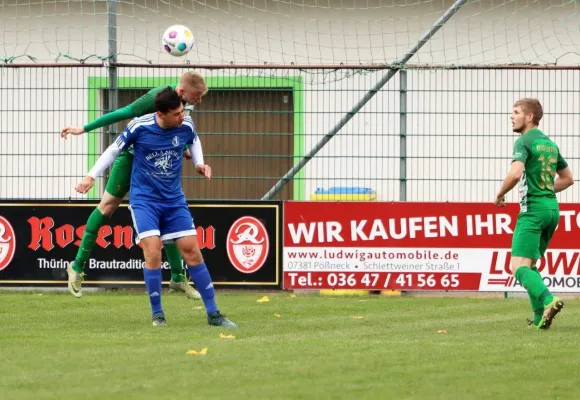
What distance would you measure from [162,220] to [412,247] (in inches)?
177

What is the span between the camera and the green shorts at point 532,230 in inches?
407

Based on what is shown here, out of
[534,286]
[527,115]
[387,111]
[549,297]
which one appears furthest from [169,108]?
[387,111]

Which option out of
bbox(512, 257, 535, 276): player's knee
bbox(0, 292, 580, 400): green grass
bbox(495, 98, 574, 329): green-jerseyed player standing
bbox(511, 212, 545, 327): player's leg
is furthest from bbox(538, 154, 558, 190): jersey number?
bbox(0, 292, 580, 400): green grass

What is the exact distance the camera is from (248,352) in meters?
8.43

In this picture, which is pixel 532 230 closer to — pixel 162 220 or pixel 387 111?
pixel 162 220

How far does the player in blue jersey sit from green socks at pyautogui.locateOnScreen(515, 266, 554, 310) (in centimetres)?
236

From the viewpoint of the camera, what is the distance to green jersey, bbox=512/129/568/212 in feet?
33.7

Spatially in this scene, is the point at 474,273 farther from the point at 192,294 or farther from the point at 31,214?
the point at 31,214

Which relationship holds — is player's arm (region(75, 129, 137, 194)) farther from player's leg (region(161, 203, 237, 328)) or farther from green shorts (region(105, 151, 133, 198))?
green shorts (region(105, 151, 133, 198))

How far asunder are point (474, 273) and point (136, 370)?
7.31 meters

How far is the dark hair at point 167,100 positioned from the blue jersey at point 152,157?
0.66 feet

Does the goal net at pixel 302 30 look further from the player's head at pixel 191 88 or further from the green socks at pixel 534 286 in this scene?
the green socks at pixel 534 286

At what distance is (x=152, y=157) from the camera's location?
10.4 m

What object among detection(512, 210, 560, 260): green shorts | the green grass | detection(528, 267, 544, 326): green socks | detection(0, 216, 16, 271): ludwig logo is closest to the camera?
the green grass
